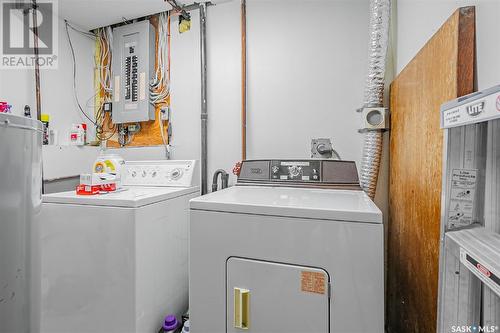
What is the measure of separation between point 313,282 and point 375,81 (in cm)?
127

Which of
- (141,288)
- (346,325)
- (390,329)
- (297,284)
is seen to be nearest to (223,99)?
(141,288)

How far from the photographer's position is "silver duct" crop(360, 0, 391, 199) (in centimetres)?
146

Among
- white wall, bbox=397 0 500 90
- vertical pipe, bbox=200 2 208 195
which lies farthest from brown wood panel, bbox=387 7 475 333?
vertical pipe, bbox=200 2 208 195

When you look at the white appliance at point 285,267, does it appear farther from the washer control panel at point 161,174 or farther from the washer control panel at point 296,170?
the washer control panel at point 161,174

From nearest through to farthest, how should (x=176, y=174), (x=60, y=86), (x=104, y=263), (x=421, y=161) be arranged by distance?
(x=421, y=161)
(x=104, y=263)
(x=176, y=174)
(x=60, y=86)

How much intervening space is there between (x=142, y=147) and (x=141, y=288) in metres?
1.42

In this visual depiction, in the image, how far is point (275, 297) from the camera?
0.91m

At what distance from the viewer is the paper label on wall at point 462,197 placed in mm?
585

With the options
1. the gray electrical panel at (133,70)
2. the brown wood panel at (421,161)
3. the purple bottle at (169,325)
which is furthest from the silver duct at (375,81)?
the gray electrical panel at (133,70)

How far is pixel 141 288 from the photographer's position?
1308 mm

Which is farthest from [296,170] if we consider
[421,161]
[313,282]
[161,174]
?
[161,174]

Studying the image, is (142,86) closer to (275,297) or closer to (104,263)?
(104,263)

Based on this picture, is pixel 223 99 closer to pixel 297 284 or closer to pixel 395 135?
pixel 395 135

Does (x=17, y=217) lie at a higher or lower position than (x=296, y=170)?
lower
